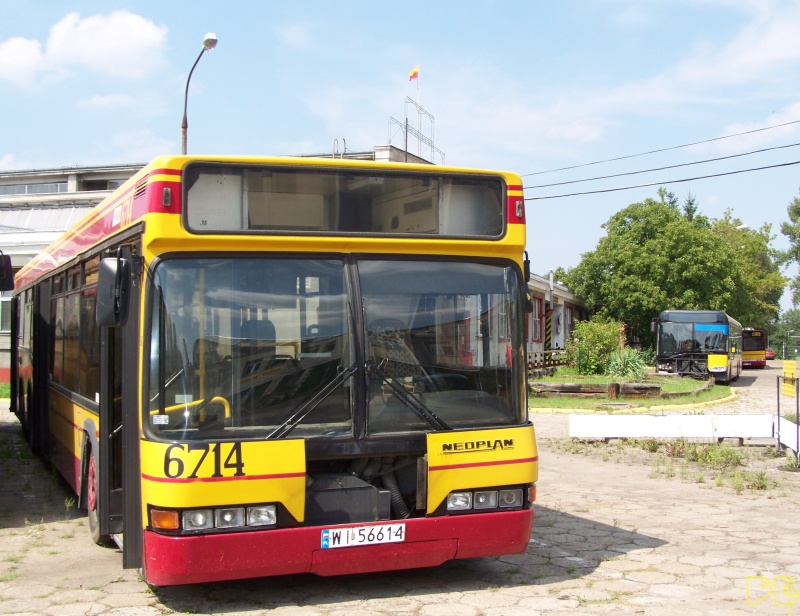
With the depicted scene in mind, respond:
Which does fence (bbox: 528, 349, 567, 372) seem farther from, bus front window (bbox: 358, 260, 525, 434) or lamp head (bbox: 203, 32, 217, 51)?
bus front window (bbox: 358, 260, 525, 434)

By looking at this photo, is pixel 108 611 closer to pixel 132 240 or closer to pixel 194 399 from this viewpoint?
pixel 194 399

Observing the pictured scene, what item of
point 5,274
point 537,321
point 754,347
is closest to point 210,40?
point 5,274

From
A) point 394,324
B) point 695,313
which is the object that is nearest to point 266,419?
point 394,324

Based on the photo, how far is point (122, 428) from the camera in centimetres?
601

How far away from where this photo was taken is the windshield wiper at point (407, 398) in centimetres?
584

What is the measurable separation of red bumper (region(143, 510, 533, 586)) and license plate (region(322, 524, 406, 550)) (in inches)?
1.3

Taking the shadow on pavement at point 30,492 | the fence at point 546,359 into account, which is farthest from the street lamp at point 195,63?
the fence at point 546,359

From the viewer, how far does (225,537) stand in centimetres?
541

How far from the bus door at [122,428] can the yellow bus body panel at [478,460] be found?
6.14ft

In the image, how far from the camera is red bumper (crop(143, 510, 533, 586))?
212 inches

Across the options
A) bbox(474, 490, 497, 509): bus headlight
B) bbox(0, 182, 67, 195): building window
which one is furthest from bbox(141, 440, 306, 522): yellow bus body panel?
bbox(0, 182, 67, 195): building window

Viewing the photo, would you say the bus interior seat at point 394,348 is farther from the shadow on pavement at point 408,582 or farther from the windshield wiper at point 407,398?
the shadow on pavement at point 408,582

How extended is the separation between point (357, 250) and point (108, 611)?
8.90ft

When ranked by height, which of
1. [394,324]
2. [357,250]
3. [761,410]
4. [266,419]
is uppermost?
[357,250]
